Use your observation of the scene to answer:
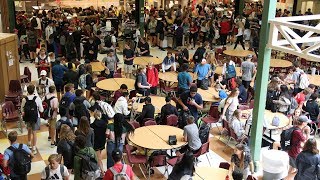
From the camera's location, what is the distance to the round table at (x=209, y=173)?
6.52 meters

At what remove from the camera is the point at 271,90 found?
33.0ft

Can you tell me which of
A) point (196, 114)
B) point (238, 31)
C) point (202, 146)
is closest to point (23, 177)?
point (202, 146)

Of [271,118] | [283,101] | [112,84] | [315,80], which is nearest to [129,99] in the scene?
[112,84]

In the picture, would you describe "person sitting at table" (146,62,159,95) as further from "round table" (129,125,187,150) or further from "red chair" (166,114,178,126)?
"round table" (129,125,187,150)

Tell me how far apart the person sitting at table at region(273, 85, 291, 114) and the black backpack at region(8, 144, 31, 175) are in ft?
18.4

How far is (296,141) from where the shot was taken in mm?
7504

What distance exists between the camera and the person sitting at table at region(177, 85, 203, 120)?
9.27 m

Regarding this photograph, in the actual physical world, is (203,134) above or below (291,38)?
below

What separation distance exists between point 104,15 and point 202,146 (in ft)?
48.2

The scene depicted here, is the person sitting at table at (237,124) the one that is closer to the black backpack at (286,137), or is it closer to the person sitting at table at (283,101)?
the black backpack at (286,137)

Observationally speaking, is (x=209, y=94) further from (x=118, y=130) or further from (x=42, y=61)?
(x=42, y=61)

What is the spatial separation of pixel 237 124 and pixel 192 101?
119 cm

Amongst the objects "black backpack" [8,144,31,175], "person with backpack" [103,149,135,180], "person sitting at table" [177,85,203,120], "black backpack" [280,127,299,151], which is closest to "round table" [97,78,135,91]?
"person sitting at table" [177,85,203,120]

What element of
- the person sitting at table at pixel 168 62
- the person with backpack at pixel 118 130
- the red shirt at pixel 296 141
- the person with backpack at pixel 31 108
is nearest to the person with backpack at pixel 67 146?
the person with backpack at pixel 118 130
